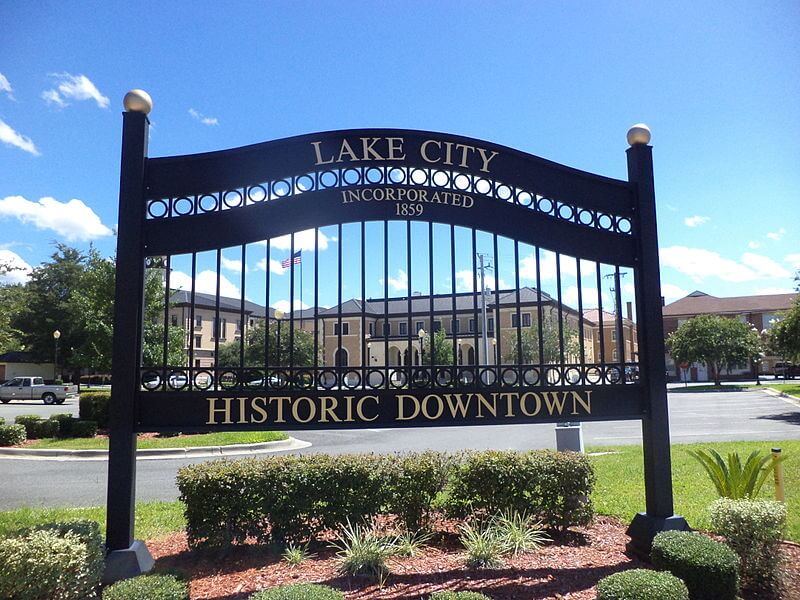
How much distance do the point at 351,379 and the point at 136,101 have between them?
312 centimetres

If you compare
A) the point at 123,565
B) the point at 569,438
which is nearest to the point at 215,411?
the point at 123,565

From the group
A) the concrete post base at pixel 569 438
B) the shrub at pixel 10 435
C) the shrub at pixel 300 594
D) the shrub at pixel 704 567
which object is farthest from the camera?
the shrub at pixel 10 435

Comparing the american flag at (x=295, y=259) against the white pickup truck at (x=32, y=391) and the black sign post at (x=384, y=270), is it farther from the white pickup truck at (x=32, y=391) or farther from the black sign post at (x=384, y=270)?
the white pickup truck at (x=32, y=391)

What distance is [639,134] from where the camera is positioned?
18.7 feet

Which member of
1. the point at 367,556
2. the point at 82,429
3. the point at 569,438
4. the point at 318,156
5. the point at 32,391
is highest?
the point at 318,156

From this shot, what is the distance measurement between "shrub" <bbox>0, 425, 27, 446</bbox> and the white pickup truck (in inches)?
894

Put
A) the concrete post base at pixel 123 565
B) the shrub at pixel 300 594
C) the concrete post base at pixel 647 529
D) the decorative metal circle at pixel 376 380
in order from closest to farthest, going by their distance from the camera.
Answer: the shrub at pixel 300 594, the concrete post base at pixel 123 565, the decorative metal circle at pixel 376 380, the concrete post base at pixel 647 529

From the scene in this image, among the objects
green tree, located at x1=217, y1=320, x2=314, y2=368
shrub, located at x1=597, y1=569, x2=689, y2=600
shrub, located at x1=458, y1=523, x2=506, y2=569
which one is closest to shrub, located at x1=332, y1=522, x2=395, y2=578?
shrub, located at x1=458, y1=523, x2=506, y2=569

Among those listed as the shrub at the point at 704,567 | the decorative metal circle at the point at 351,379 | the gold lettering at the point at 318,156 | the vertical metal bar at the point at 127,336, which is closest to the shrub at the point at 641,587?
the shrub at the point at 704,567

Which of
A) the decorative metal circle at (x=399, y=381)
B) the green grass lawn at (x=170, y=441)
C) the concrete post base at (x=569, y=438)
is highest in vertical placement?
the decorative metal circle at (x=399, y=381)

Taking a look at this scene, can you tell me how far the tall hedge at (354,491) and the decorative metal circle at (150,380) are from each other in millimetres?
1031

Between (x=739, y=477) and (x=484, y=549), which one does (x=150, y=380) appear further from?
(x=739, y=477)

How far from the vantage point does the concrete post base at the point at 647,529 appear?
5.16 meters

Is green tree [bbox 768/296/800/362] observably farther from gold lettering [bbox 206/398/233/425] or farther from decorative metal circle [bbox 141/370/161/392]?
decorative metal circle [bbox 141/370/161/392]
